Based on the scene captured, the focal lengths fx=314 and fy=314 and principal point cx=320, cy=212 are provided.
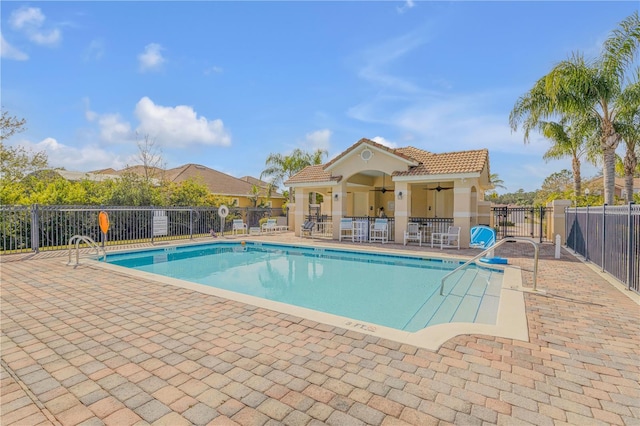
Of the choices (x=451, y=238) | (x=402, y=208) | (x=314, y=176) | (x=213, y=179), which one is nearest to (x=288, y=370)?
(x=451, y=238)

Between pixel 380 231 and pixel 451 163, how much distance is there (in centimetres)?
532

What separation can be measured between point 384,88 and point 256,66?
22.5ft

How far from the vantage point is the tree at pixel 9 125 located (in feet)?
69.3

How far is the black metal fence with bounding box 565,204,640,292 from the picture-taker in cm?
707

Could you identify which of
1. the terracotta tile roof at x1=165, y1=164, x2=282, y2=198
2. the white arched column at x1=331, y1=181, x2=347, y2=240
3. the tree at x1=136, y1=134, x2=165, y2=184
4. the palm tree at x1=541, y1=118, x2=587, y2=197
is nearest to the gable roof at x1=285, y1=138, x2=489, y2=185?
the white arched column at x1=331, y1=181, x2=347, y2=240

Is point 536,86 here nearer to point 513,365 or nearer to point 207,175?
point 513,365

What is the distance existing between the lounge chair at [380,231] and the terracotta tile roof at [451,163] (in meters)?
2.79

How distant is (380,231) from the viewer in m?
18.3

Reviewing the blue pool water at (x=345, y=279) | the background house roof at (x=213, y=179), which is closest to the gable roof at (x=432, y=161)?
the blue pool water at (x=345, y=279)

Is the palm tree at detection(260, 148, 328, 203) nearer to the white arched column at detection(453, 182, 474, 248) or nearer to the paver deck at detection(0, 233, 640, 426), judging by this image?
the white arched column at detection(453, 182, 474, 248)

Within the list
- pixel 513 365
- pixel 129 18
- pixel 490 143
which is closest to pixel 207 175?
pixel 129 18

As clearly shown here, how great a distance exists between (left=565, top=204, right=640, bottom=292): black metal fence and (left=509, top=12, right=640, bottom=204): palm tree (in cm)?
380

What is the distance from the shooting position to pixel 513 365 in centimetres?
385

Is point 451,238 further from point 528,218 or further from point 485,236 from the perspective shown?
point 528,218
